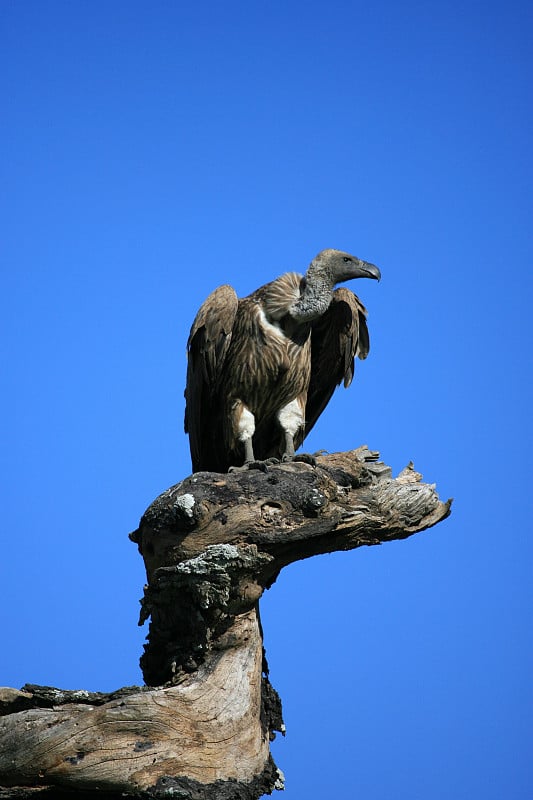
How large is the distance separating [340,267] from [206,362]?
1498 mm

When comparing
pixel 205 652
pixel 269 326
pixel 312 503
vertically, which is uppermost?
pixel 269 326

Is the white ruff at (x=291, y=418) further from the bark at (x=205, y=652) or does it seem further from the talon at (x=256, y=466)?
the bark at (x=205, y=652)

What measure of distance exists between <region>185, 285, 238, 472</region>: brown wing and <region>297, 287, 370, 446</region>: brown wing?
0.94 meters

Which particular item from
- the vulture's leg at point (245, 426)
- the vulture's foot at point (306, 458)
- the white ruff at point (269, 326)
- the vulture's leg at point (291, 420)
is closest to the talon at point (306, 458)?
the vulture's foot at point (306, 458)

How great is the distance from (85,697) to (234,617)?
113 cm

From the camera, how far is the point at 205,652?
280 inches

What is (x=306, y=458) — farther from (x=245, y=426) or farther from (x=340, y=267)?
(x=340, y=267)

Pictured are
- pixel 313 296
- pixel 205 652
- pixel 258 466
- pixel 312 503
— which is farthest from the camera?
pixel 313 296

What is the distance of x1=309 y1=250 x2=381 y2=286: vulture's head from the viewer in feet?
31.9

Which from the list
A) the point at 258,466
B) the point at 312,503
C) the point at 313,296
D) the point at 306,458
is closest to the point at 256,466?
the point at 258,466

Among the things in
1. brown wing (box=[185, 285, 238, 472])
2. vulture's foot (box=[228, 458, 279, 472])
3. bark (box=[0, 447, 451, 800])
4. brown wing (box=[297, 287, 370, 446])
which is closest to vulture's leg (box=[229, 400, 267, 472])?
brown wing (box=[185, 285, 238, 472])

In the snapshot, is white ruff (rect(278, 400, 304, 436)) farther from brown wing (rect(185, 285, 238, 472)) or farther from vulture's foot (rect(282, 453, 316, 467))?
vulture's foot (rect(282, 453, 316, 467))

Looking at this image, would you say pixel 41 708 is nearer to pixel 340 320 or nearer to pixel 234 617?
pixel 234 617

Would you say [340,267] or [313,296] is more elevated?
[340,267]
